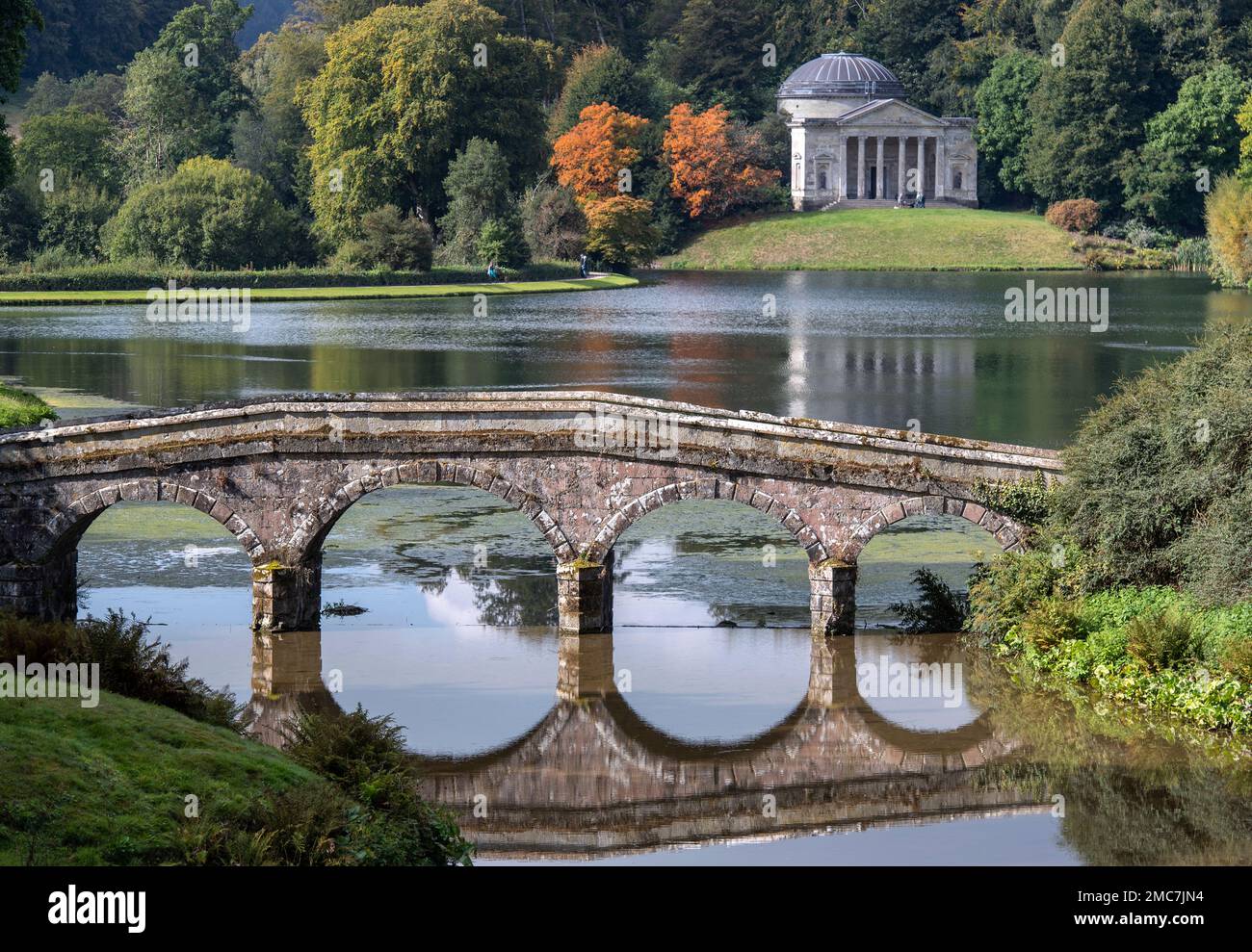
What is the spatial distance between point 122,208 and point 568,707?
80.0 meters

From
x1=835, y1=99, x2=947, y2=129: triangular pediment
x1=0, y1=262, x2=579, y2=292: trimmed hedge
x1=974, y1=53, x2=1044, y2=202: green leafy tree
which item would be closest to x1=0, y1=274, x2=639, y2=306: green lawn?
x1=0, y1=262, x2=579, y2=292: trimmed hedge

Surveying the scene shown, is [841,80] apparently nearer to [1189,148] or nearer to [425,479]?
[1189,148]

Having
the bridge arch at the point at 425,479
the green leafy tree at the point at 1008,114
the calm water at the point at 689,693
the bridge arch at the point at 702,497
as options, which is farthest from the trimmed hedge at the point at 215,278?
the bridge arch at the point at 702,497

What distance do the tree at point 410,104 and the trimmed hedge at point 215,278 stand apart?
213 inches

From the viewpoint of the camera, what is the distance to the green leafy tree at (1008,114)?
469ft

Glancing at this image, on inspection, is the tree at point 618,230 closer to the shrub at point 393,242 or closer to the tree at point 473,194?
the tree at point 473,194

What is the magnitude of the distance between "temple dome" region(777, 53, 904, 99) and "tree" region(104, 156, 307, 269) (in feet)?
196

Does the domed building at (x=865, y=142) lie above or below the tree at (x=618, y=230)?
above

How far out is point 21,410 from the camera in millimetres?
46125

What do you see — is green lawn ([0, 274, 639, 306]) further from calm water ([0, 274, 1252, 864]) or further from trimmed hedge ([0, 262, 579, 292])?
calm water ([0, 274, 1252, 864])

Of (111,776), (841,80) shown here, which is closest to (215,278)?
(841,80)

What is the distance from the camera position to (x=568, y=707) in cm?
3053

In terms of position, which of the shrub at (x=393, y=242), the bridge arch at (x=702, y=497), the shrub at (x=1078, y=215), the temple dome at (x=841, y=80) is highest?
the temple dome at (x=841, y=80)
